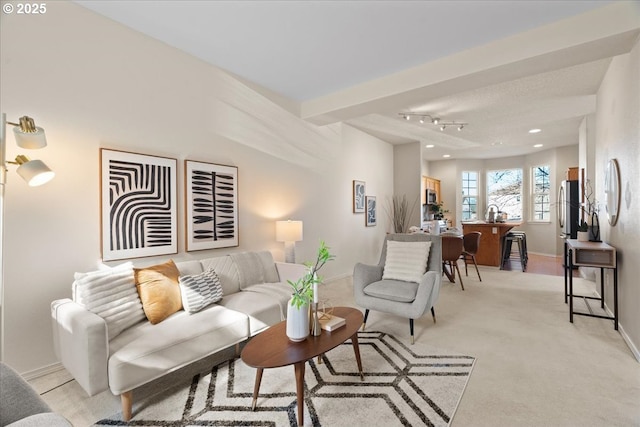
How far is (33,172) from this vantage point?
1895mm

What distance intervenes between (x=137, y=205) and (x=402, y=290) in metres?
2.57

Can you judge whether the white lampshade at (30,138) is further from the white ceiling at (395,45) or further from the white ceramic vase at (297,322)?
the white ceramic vase at (297,322)

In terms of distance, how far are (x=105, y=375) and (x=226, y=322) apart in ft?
2.58

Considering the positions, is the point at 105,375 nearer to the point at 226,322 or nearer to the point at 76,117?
the point at 226,322

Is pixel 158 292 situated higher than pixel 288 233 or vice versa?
pixel 288 233

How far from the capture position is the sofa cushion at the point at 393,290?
2883mm

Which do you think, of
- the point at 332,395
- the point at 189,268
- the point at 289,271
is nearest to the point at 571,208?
the point at 289,271

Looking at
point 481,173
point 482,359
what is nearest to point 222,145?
point 482,359

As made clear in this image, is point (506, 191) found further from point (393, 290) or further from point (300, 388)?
point (300, 388)

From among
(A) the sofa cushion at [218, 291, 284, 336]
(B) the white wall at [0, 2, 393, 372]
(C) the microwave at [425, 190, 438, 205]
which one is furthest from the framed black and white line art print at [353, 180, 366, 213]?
(A) the sofa cushion at [218, 291, 284, 336]

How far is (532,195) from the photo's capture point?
859cm

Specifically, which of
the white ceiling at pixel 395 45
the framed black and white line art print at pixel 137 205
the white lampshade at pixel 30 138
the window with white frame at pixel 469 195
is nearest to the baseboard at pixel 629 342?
the white ceiling at pixel 395 45

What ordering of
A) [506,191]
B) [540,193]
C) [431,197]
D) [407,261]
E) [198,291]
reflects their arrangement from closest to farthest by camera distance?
[198,291]
[407,261]
[540,193]
[431,197]
[506,191]

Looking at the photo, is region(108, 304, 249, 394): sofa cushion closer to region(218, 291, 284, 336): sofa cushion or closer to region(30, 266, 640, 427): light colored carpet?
region(218, 291, 284, 336): sofa cushion
